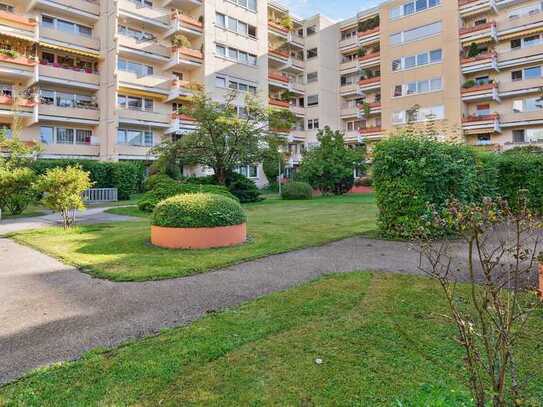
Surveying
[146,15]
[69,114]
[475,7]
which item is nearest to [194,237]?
[69,114]

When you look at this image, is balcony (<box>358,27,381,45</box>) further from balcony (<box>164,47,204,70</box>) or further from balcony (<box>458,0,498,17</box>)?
balcony (<box>164,47,204,70</box>)

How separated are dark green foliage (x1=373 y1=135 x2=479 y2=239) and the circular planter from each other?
176 inches

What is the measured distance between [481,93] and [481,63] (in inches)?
111

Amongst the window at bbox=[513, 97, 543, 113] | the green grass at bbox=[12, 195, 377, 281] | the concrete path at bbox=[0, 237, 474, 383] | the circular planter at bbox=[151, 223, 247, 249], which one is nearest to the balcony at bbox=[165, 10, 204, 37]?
the green grass at bbox=[12, 195, 377, 281]

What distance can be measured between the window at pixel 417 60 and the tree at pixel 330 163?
49.7ft

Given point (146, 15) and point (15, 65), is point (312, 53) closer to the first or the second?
point (146, 15)

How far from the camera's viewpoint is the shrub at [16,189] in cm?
1698

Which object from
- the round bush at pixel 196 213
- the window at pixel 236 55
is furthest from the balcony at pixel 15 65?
the round bush at pixel 196 213

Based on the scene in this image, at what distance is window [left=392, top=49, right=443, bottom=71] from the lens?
36.8 m

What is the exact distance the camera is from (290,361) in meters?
3.70

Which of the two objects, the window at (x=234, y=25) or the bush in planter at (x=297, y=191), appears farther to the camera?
the window at (x=234, y=25)

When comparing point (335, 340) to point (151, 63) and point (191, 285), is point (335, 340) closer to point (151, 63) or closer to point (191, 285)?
point (191, 285)

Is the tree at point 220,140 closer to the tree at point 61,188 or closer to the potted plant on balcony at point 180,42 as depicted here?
the tree at point 61,188

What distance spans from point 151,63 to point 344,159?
2120 cm
